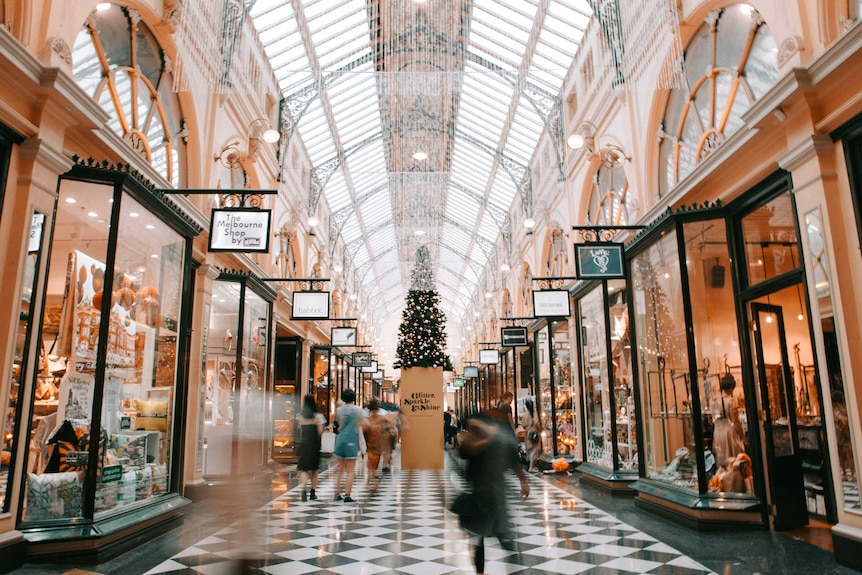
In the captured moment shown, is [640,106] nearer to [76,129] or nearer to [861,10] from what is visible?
[861,10]

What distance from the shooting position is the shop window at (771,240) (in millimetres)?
5664

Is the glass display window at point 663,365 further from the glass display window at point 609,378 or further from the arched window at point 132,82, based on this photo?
the arched window at point 132,82

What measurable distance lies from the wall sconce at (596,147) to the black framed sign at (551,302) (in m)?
2.51

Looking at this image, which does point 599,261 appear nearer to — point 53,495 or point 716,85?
point 716,85

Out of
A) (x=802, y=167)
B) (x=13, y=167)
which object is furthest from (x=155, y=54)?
(x=802, y=167)

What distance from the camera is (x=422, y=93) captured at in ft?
48.4

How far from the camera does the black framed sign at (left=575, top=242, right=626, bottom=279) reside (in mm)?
8078

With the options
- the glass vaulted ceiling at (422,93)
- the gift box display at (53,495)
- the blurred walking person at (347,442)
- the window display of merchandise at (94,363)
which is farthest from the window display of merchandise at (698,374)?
the gift box display at (53,495)

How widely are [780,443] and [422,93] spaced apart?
1129cm

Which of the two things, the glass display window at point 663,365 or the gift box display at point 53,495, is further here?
the glass display window at point 663,365

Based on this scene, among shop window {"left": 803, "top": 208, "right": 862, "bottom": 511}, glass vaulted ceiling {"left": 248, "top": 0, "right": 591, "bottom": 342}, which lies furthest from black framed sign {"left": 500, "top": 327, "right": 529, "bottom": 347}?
A: shop window {"left": 803, "top": 208, "right": 862, "bottom": 511}

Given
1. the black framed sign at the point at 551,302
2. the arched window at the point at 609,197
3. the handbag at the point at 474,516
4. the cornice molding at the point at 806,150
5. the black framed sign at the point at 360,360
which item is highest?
the arched window at the point at 609,197

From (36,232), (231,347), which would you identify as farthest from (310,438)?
(36,232)

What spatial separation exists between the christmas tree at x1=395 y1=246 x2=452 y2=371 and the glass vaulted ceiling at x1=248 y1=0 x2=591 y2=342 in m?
4.36
